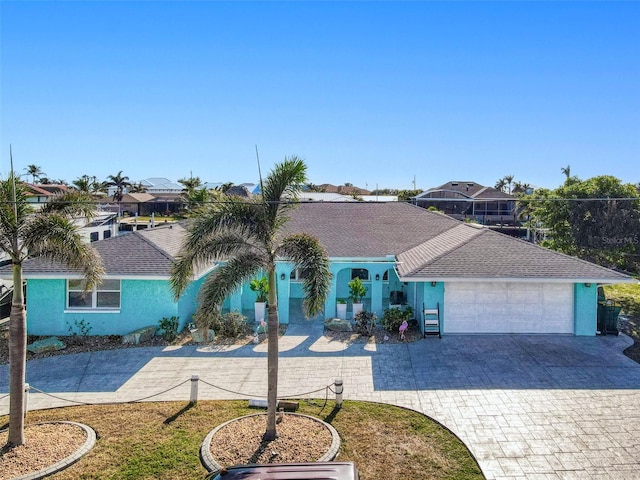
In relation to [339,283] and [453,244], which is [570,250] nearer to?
[453,244]

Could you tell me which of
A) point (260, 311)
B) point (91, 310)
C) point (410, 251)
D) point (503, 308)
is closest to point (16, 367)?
point (91, 310)

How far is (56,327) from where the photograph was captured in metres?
17.7

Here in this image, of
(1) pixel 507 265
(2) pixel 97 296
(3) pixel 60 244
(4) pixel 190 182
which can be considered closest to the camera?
(3) pixel 60 244

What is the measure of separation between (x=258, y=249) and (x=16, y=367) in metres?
5.61

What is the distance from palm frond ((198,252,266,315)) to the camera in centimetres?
986

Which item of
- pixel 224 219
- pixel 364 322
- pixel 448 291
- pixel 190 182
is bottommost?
pixel 364 322

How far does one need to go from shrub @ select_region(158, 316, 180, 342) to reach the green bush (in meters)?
8.09

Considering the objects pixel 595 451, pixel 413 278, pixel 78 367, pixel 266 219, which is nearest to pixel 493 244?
pixel 413 278

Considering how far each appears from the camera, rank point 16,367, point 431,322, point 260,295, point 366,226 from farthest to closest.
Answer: point 366,226, point 260,295, point 431,322, point 16,367

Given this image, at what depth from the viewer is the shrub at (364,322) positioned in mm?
18094

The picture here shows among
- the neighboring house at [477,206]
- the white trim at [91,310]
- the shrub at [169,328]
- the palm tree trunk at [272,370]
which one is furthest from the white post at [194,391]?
the neighboring house at [477,206]

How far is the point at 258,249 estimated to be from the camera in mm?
10156

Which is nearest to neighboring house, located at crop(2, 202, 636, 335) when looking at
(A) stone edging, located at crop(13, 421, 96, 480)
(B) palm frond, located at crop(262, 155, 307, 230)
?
(A) stone edging, located at crop(13, 421, 96, 480)

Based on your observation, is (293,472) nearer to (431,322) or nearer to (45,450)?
(45,450)
